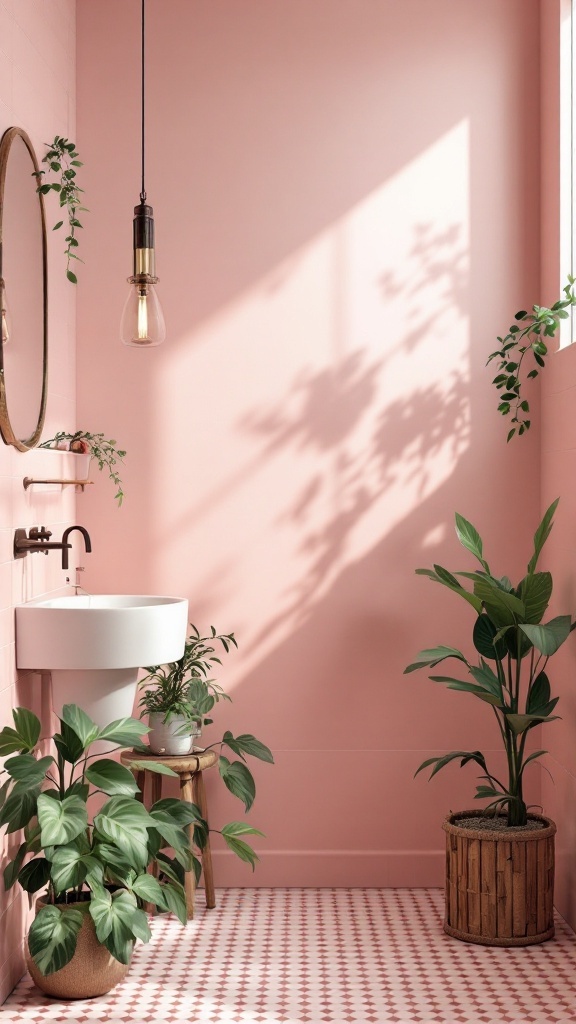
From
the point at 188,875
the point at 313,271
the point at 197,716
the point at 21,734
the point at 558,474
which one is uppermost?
the point at 313,271

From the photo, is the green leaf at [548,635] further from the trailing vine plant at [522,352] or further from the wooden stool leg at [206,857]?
the wooden stool leg at [206,857]

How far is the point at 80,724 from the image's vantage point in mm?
2627

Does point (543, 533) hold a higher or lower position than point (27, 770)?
higher

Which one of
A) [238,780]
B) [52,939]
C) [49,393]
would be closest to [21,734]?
[52,939]

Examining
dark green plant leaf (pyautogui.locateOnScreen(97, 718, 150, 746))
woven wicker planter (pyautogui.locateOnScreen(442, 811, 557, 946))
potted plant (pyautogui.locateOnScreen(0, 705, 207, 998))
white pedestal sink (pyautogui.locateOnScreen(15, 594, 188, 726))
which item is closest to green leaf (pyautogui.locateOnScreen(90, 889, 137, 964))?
potted plant (pyautogui.locateOnScreen(0, 705, 207, 998))

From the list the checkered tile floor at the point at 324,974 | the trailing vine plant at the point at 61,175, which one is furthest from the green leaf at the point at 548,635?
the trailing vine plant at the point at 61,175

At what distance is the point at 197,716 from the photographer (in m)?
3.25

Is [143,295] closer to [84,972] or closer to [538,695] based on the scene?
[538,695]

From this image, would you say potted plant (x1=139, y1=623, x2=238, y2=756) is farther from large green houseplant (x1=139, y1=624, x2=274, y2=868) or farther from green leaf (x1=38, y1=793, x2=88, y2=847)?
green leaf (x1=38, y1=793, x2=88, y2=847)

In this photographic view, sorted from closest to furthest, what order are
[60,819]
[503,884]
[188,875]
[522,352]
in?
1. [60,819]
2. [503,884]
3. [188,875]
4. [522,352]

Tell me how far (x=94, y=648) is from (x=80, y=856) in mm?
522

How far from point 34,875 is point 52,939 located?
6.8 inches

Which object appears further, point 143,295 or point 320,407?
point 320,407

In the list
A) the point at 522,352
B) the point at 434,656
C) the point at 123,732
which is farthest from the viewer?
the point at 522,352
